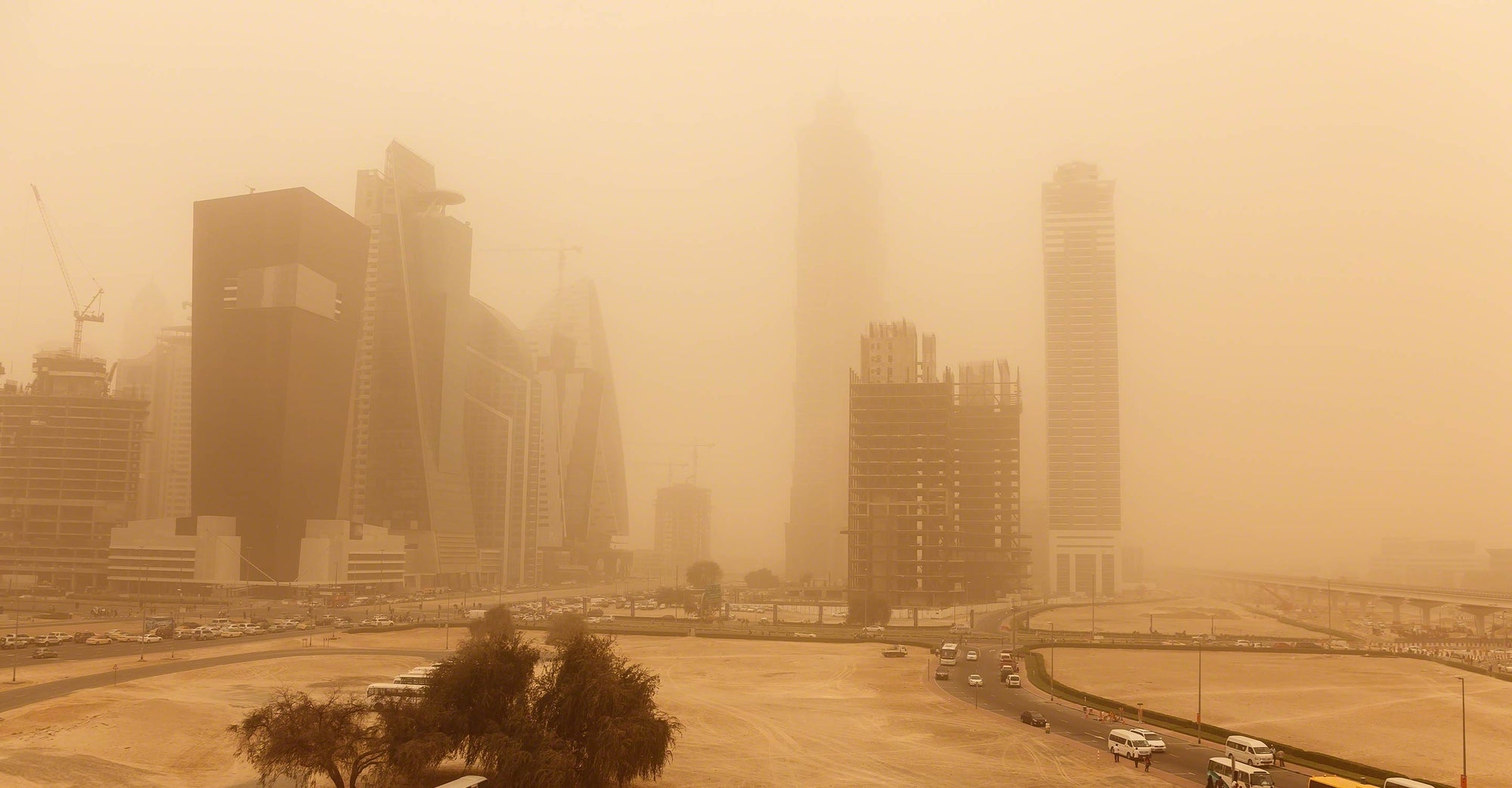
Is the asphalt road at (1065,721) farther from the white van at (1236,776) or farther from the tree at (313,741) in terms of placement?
the tree at (313,741)

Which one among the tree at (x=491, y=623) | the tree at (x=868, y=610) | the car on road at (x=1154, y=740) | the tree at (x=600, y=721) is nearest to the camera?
the tree at (x=600, y=721)

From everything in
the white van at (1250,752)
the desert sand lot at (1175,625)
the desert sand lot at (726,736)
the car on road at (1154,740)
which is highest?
the white van at (1250,752)

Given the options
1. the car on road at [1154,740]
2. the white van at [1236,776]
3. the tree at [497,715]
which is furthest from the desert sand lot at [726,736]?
the tree at [497,715]

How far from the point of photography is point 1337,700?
8288 centimetres

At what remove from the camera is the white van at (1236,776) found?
47.5 metres

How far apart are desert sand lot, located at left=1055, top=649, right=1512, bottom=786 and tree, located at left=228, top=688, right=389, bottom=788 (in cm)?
5131

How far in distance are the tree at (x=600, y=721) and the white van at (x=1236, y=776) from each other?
2541 centimetres

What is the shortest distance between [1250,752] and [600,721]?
33019 millimetres

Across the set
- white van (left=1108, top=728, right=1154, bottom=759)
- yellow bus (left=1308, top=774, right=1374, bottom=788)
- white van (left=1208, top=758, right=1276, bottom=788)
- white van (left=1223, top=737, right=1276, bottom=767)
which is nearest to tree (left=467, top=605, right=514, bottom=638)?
white van (left=1108, top=728, right=1154, bottom=759)

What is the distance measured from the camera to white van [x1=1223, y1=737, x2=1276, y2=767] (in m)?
54.7

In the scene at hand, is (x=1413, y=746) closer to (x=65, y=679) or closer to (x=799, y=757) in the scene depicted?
(x=799, y=757)

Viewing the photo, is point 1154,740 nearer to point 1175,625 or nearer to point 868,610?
point 868,610

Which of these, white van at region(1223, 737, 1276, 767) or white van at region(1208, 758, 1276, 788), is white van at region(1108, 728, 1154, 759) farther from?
white van at region(1208, 758, 1276, 788)

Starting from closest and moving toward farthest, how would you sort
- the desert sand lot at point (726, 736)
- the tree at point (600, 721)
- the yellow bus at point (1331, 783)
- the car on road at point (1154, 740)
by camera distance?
the yellow bus at point (1331, 783) < the tree at point (600, 721) < the desert sand lot at point (726, 736) < the car on road at point (1154, 740)
